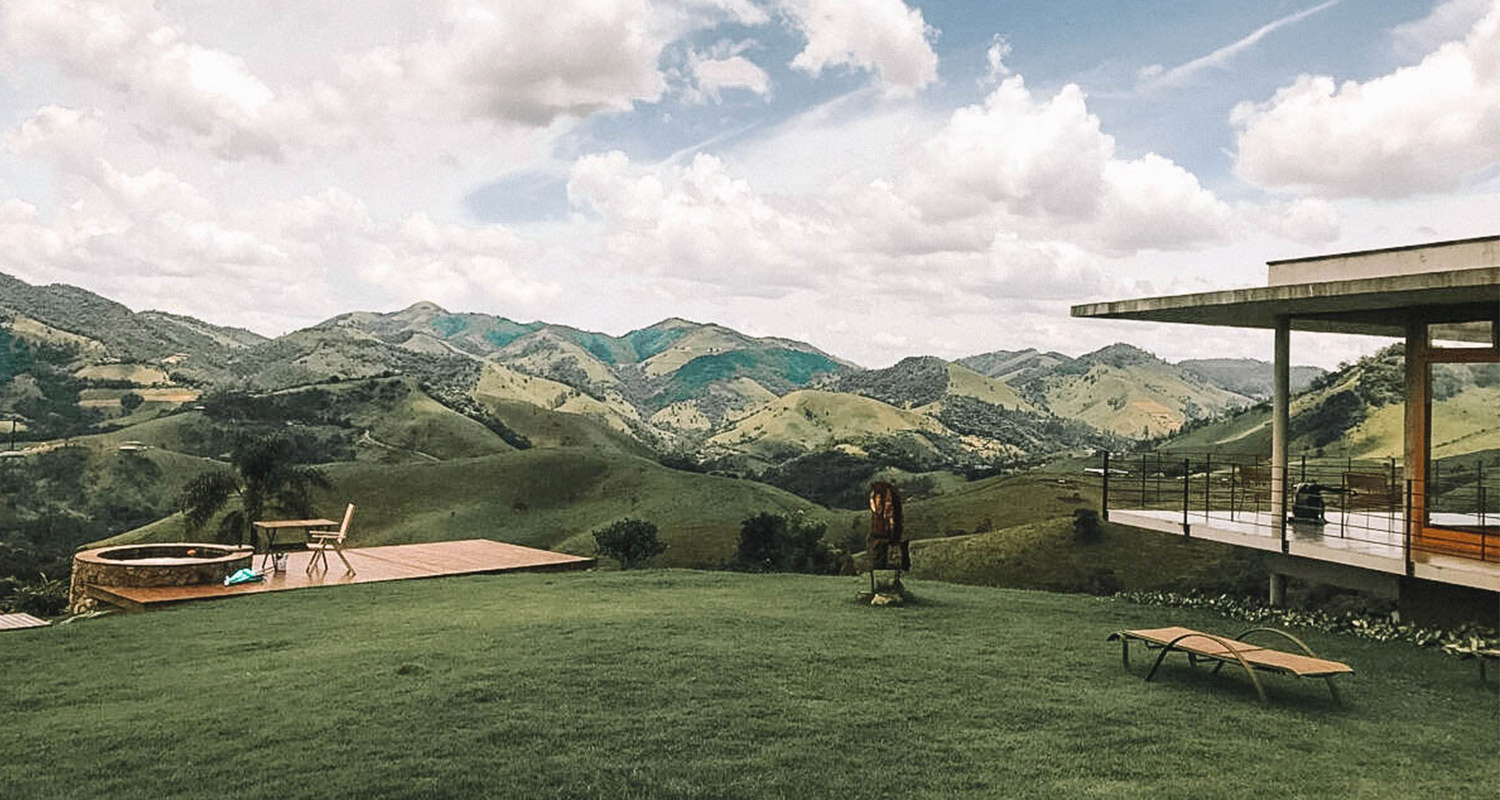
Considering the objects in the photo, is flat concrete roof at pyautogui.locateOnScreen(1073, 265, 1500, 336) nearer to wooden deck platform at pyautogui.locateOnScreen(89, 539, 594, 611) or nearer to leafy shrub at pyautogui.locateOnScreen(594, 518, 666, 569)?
wooden deck platform at pyautogui.locateOnScreen(89, 539, 594, 611)

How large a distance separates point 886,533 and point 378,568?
767 cm

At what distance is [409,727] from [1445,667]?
8326 millimetres

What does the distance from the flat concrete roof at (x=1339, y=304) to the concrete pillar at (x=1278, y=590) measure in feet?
10.3

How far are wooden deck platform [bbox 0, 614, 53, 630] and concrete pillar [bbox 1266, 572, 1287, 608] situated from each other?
1348 centimetres

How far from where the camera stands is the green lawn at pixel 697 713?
5477mm

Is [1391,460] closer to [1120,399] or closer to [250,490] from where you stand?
[250,490]

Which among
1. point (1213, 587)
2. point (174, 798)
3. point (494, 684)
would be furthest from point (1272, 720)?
point (1213, 587)

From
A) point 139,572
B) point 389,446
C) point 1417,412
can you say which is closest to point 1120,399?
point 389,446

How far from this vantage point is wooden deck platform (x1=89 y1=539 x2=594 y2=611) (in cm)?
1219

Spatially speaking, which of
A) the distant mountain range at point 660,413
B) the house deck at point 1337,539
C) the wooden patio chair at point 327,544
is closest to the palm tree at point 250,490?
the wooden patio chair at point 327,544

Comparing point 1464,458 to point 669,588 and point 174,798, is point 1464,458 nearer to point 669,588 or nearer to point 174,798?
point 669,588

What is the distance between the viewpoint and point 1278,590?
12.6m

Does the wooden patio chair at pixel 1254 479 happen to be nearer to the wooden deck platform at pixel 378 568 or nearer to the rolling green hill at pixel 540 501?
the wooden deck platform at pixel 378 568

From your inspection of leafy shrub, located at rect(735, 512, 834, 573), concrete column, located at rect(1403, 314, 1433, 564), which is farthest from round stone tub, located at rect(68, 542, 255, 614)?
leafy shrub, located at rect(735, 512, 834, 573)
